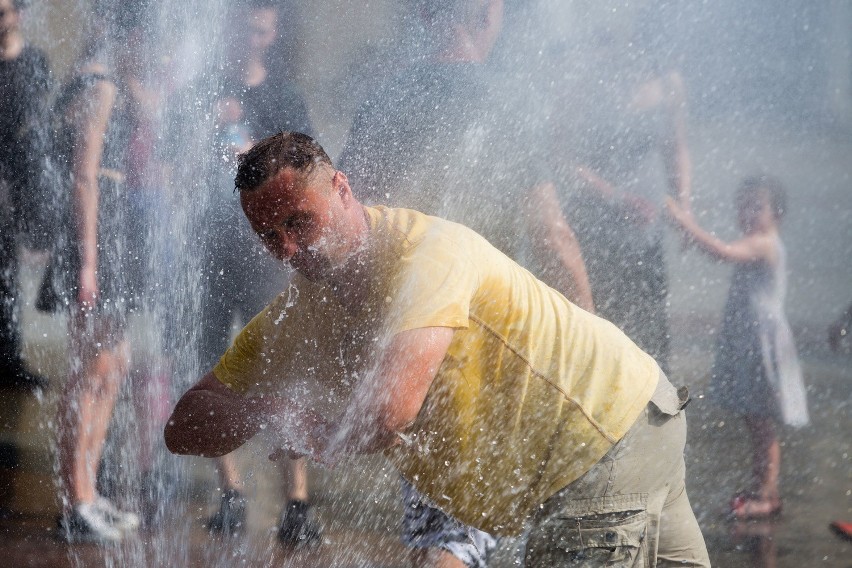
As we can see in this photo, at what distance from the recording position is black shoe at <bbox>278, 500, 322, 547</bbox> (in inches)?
127

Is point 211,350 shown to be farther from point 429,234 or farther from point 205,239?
point 429,234

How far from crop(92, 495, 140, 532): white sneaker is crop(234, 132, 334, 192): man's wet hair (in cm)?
188

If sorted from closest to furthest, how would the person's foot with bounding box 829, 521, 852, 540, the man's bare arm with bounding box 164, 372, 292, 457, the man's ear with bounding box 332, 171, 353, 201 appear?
the man's ear with bounding box 332, 171, 353, 201
the man's bare arm with bounding box 164, 372, 292, 457
the person's foot with bounding box 829, 521, 852, 540

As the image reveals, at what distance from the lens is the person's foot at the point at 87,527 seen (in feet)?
10.0

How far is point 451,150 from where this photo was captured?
3617 millimetres

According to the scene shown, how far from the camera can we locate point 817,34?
13.2ft

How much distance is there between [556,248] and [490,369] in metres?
1.49

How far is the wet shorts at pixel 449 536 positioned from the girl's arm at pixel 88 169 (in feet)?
6.17

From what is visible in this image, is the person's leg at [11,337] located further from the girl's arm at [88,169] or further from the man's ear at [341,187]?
the man's ear at [341,187]

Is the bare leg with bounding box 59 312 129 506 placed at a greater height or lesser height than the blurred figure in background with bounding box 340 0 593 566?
lesser

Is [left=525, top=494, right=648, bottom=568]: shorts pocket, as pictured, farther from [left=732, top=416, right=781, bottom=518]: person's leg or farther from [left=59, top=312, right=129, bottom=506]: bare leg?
[left=59, top=312, right=129, bottom=506]: bare leg

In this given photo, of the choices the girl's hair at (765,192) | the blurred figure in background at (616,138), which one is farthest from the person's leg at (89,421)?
the girl's hair at (765,192)

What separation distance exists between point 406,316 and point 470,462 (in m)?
0.43

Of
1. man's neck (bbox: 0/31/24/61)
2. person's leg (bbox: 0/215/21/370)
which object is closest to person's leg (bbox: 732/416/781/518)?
person's leg (bbox: 0/215/21/370)
